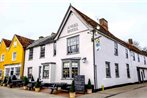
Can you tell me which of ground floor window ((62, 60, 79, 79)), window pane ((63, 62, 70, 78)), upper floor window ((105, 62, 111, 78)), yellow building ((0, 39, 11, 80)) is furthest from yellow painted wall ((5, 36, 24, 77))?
upper floor window ((105, 62, 111, 78))

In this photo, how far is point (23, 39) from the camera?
2572 centimetres

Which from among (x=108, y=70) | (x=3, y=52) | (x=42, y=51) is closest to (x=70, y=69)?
(x=108, y=70)

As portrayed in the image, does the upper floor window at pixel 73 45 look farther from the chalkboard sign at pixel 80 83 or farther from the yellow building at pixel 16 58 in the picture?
the yellow building at pixel 16 58

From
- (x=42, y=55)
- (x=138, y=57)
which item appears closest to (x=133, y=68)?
(x=138, y=57)

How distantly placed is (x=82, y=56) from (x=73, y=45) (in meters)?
2.07

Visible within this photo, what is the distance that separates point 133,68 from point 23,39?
2051cm

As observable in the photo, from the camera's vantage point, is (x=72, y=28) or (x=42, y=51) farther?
(x=42, y=51)

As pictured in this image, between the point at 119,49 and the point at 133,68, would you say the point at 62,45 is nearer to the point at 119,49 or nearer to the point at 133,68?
the point at 119,49

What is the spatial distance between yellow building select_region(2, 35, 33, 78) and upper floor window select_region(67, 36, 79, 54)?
1067cm

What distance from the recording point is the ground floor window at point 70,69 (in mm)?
14664

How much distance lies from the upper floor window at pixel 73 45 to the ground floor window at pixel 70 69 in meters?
1.36

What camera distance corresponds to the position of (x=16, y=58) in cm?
2419

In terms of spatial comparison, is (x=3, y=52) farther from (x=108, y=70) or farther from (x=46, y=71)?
(x=108, y=70)

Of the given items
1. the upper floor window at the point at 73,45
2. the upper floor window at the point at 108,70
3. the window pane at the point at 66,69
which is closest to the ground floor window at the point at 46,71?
the window pane at the point at 66,69
